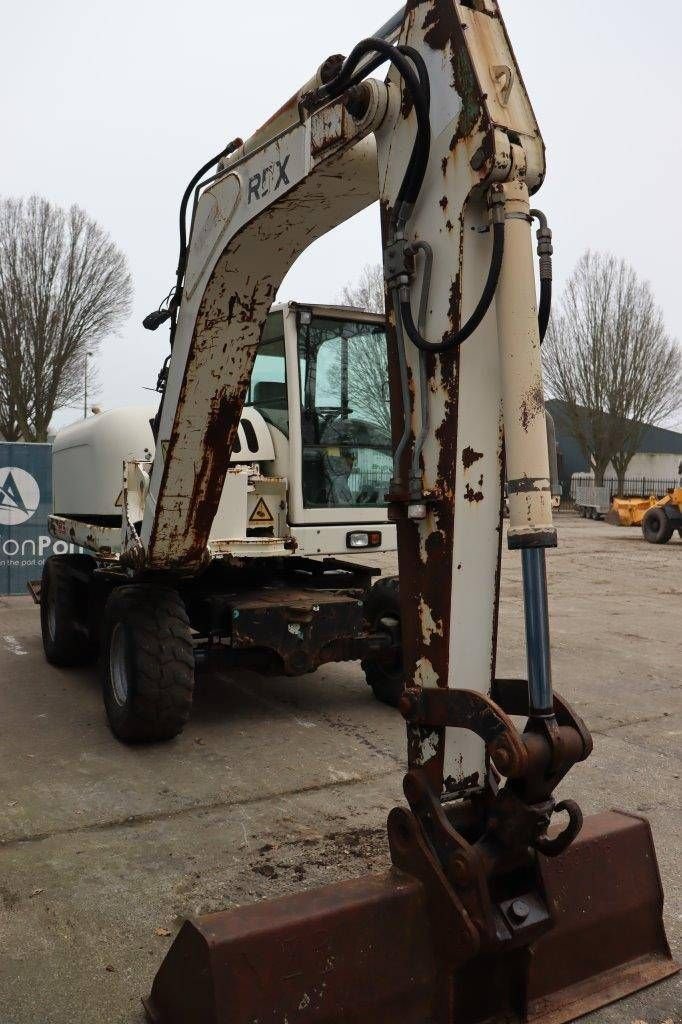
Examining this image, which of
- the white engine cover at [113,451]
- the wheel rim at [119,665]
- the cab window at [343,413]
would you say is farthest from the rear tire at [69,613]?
the cab window at [343,413]

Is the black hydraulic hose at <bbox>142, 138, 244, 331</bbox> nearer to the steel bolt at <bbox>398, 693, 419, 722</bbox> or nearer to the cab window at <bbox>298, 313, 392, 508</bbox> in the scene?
the cab window at <bbox>298, 313, 392, 508</bbox>

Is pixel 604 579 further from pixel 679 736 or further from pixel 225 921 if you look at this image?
pixel 225 921

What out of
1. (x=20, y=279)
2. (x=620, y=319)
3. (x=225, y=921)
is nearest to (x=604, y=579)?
(x=225, y=921)

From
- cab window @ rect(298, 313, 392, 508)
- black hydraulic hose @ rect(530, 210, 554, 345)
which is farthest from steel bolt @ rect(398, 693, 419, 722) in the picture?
cab window @ rect(298, 313, 392, 508)

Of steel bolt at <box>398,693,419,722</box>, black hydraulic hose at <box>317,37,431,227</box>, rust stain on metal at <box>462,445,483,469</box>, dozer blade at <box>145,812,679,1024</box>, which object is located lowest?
dozer blade at <box>145,812,679,1024</box>

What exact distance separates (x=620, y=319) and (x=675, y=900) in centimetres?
3504

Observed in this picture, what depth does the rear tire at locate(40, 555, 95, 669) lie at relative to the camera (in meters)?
7.22

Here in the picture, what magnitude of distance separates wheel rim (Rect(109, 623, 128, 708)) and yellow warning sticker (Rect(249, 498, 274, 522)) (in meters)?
1.01

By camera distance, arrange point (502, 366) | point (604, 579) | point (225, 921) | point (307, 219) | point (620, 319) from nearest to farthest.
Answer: point (225, 921), point (502, 366), point (307, 219), point (604, 579), point (620, 319)

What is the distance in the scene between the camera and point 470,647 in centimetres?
261

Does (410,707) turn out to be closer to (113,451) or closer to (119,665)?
(119,665)

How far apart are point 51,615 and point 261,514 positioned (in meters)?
2.72

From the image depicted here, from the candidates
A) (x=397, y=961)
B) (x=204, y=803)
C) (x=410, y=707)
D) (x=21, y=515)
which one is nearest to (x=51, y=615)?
(x=204, y=803)

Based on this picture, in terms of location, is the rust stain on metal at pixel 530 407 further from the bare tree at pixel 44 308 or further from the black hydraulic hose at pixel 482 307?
the bare tree at pixel 44 308
